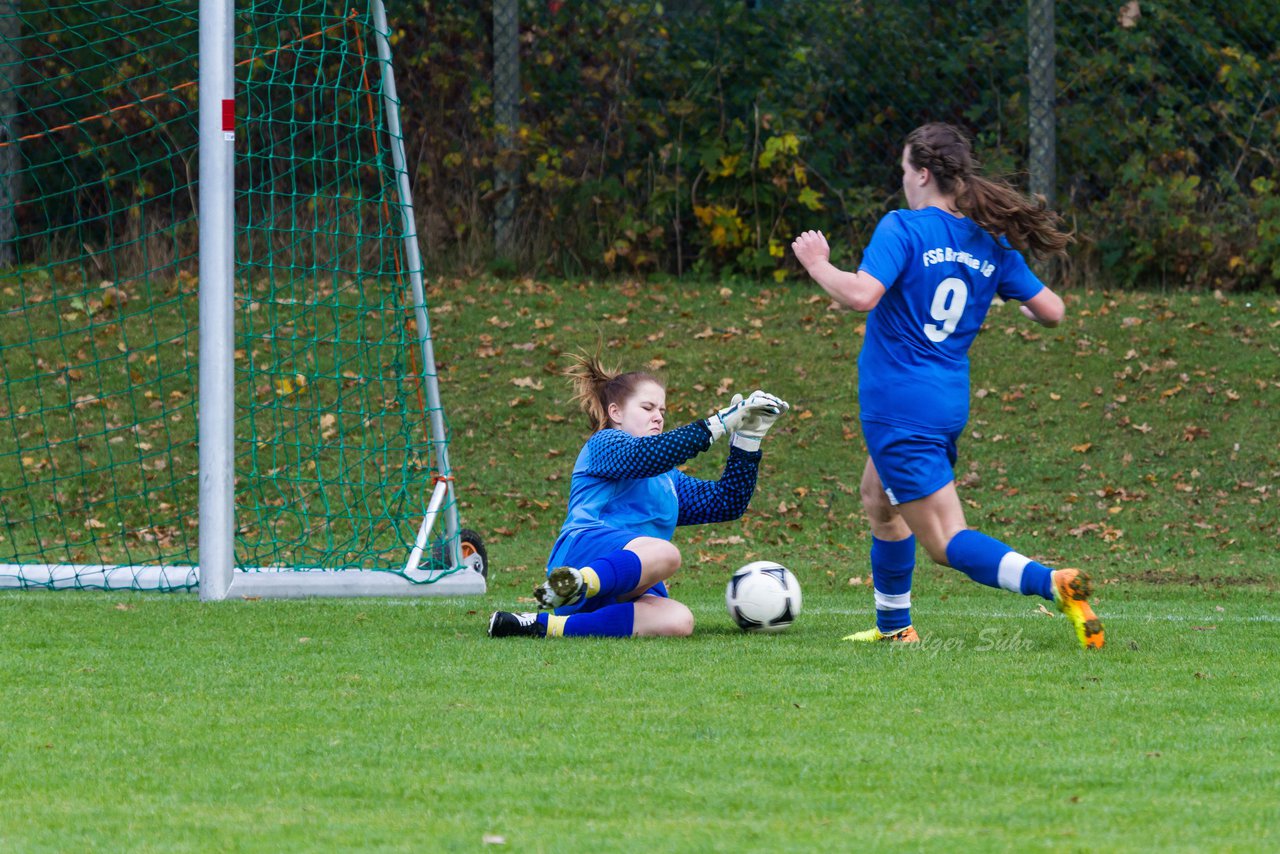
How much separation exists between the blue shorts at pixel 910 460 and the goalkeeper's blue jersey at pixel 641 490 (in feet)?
2.10

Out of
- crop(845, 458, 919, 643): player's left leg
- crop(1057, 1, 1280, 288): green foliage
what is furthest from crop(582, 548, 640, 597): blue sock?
crop(1057, 1, 1280, 288): green foliage

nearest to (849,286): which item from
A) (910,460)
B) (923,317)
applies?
(923,317)

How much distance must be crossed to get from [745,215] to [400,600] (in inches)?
349

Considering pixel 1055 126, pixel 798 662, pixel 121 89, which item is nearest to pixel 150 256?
pixel 121 89

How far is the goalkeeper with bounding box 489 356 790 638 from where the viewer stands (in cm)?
524

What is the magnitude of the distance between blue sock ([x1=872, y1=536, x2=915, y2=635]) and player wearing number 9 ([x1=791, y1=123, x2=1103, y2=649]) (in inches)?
9.4

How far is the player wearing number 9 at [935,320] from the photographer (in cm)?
493

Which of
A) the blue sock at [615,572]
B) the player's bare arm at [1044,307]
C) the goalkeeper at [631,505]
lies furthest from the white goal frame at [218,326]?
the player's bare arm at [1044,307]

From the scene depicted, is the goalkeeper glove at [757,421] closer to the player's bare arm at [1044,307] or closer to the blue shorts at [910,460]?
the blue shorts at [910,460]

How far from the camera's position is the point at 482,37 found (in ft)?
49.0

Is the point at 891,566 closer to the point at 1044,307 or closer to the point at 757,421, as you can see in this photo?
the point at 757,421

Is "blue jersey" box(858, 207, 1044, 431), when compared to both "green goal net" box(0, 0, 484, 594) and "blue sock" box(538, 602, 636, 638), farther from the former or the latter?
"green goal net" box(0, 0, 484, 594)

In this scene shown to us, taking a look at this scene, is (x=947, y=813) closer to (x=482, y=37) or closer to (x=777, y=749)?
(x=777, y=749)

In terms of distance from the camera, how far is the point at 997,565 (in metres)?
4.88
